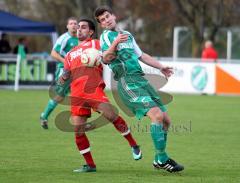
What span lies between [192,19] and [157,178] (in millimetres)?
33914

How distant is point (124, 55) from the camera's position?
10.6 metres

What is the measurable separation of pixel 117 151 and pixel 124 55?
275 centimetres

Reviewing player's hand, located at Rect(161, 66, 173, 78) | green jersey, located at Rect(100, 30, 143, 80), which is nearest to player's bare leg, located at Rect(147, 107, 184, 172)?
player's hand, located at Rect(161, 66, 173, 78)

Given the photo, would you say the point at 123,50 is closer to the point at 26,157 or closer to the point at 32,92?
the point at 26,157

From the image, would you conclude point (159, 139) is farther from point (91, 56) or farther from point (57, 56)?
point (57, 56)

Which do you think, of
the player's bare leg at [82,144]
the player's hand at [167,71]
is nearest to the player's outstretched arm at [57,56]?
the player's bare leg at [82,144]

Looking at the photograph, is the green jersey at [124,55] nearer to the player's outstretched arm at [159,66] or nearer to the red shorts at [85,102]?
the player's outstretched arm at [159,66]

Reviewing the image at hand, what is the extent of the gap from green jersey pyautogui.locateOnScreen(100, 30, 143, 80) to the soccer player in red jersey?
300 millimetres

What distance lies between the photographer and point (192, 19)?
4356cm

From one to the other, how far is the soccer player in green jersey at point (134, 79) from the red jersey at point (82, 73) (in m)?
0.32

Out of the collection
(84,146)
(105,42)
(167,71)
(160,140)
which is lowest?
(84,146)

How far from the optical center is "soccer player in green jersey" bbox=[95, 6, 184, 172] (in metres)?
10.3

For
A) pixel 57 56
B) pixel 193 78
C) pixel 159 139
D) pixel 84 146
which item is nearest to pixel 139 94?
pixel 159 139

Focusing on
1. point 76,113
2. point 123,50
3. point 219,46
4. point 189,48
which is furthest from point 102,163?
point 219,46
